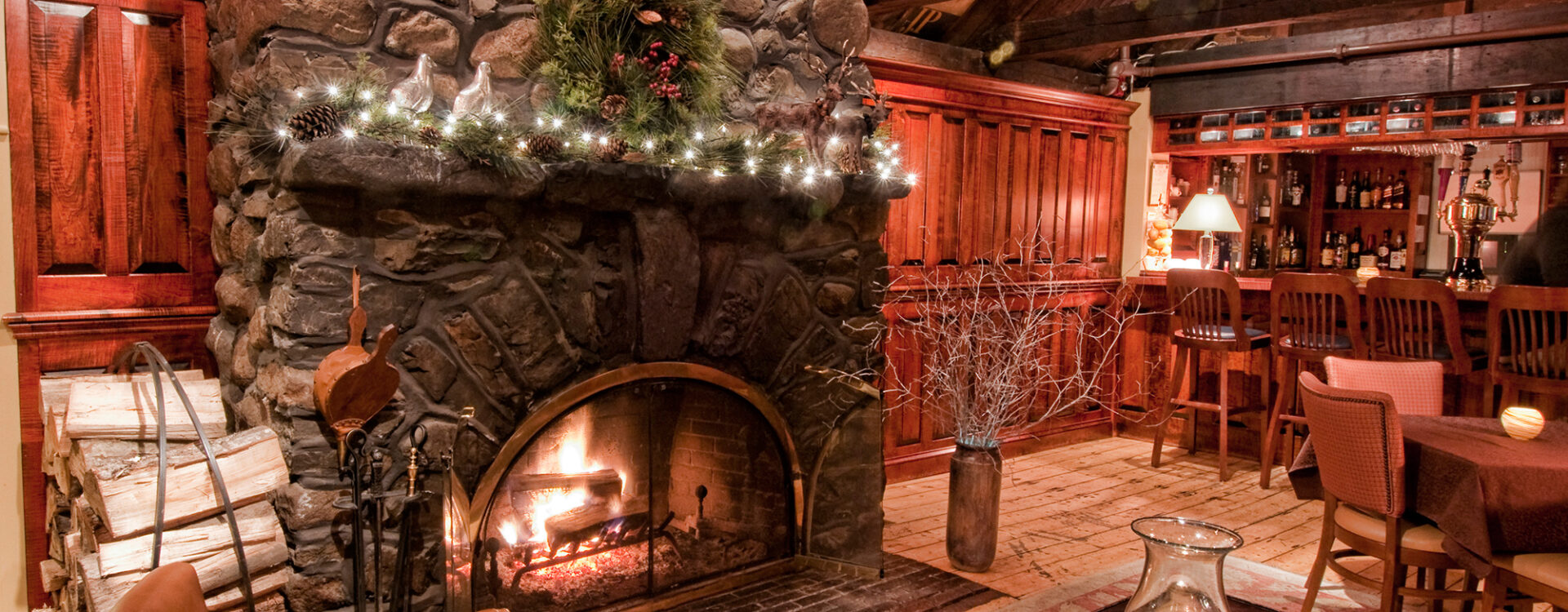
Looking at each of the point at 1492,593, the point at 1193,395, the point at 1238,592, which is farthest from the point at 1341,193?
the point at 1492,593

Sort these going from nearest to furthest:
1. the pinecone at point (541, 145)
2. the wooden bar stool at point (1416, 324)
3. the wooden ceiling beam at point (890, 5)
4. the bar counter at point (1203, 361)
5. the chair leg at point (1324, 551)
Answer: the pinecone at point (541, 145) → the chair leg at point (1324, 551) → the wooden bar stool at point (1416, 324) → the wooden ceiling beam at point (890, 5) → the bar counter at point (1203, 361)

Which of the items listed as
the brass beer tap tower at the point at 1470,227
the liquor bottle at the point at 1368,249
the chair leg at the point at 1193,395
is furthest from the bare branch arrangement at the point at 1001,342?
the liquor bottle at the point at 1368,249

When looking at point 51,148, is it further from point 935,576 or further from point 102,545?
point 935,576

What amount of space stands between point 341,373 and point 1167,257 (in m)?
4.95

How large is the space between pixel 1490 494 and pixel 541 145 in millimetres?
2575

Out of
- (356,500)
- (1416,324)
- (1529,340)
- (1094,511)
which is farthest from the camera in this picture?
(1416,324)

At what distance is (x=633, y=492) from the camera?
10.1 feet

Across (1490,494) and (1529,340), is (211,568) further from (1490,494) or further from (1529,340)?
(1529,340)

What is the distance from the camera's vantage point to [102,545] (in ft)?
7.60

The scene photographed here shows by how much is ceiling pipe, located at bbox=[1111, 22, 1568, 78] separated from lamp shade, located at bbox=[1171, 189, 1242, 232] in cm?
72

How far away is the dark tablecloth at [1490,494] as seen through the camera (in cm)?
256

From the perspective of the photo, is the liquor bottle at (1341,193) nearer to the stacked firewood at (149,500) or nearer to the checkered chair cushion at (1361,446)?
the checkered chair cushion at (1361,446)

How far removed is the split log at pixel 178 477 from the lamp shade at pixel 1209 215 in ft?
15.4

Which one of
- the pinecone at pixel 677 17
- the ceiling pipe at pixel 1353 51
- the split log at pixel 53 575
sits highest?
the ceiling pipe at pixel 1353 51
